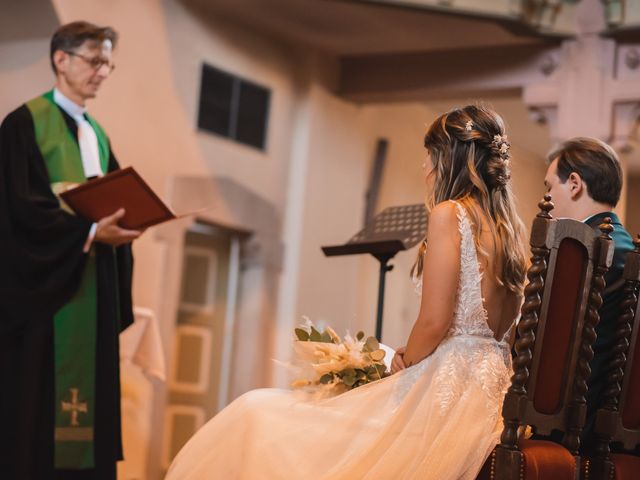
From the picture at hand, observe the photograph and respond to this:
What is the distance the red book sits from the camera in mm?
4156

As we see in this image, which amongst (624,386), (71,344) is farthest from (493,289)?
(71,344)

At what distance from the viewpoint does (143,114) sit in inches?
285

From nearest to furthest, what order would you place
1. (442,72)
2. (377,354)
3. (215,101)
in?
(377,354) → (215,101) → (442,72)

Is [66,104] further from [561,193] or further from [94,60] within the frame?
[561,193]

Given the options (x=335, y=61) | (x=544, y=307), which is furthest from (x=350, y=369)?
(x=335, y=61)

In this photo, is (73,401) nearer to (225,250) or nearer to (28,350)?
(28,350)

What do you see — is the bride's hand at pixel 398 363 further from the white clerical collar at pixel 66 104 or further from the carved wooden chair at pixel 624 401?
the white clerical collar at pixel 66 104

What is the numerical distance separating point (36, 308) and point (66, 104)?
987 millimetres

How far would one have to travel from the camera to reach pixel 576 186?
142 inches

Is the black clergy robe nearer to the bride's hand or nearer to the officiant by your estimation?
the officiant

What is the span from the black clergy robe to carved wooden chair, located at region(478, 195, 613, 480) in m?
2.15

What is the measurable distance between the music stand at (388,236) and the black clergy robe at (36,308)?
3.61ft

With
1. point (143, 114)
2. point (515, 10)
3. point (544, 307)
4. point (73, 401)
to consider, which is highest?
point (515, 10)

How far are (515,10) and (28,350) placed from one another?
180 inches
